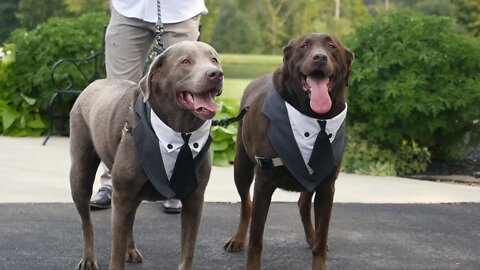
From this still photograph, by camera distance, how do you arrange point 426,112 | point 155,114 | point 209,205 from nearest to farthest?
point 155,114
point 209,205
point 426,112

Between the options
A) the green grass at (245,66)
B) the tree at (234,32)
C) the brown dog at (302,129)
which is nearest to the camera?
the brown dog at (302,129)

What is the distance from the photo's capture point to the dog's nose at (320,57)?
4.21 metres

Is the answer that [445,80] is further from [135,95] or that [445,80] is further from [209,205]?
[135,95]

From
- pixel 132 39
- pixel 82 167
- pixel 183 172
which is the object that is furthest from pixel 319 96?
pixel 132 39

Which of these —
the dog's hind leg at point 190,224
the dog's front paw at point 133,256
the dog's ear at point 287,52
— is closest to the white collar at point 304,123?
the dog's ear at point 287,52

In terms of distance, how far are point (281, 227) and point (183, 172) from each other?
2153mm

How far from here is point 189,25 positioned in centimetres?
583

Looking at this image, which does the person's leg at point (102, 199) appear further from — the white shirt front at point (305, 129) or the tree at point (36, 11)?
the tree at point (36, 11)

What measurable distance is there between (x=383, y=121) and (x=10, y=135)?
15.9ft

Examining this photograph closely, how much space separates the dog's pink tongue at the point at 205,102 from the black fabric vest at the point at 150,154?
0.33 meters

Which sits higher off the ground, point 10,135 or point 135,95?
point 135,95

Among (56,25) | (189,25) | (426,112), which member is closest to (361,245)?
(189,25)

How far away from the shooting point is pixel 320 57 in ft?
13.8

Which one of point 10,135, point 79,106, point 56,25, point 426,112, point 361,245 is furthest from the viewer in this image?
point 56,25
